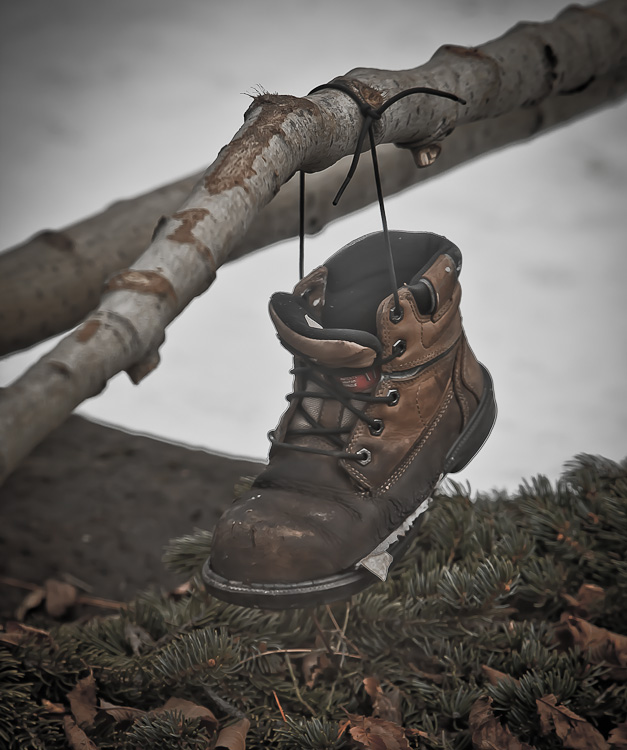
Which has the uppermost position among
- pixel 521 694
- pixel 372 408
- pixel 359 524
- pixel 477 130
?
pixel 477 130

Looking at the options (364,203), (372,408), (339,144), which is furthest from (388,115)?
(364,203)

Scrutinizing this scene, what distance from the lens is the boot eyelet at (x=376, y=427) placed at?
95 centimetres

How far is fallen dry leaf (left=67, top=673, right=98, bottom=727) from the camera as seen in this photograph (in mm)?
1074

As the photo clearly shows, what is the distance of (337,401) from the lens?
975 mm

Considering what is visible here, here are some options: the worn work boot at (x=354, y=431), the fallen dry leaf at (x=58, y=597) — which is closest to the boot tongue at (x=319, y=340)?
the worn work boot at (x=354, y=431)

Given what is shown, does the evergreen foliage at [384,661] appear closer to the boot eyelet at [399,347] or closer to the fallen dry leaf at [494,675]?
the fallen dry leaf at [494,675]

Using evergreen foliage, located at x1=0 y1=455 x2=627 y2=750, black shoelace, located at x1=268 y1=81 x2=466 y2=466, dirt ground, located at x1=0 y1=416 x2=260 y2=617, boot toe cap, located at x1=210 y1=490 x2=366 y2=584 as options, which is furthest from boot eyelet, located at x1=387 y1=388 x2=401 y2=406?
dirt ground, located at x1=0 y1=416 x2=260 y2=617

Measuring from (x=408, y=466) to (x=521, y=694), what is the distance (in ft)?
1.11

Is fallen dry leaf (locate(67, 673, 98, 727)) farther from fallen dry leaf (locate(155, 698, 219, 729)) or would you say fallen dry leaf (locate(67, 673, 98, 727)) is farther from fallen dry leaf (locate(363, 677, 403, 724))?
fallen dry leaf (locate(363, 677, 403, 724))

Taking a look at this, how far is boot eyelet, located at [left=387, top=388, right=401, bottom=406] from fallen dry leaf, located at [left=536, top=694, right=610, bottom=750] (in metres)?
0.43

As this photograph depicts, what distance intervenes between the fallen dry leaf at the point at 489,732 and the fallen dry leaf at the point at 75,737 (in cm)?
47

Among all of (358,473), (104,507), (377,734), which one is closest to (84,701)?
(377,734)

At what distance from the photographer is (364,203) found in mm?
2088

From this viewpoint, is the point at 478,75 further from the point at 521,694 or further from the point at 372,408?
the point at 521,694
